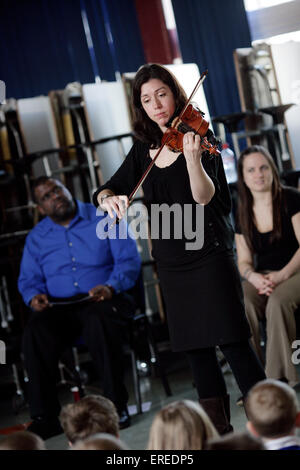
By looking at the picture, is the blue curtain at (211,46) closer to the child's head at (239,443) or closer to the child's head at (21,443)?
the child's head at (21,443)

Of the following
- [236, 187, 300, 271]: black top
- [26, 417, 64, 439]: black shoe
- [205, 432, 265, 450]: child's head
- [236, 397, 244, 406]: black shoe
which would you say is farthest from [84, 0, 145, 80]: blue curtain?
[205, 432, 265, 450]: child's head

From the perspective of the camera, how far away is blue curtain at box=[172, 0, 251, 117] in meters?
5.25

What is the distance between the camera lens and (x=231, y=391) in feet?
10.6

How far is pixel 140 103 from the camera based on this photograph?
212 centimetres

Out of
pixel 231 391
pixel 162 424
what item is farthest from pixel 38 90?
pixel 162 424

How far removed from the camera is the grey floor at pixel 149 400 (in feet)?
9.34

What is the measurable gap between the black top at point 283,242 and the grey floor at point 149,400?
62 centimetres

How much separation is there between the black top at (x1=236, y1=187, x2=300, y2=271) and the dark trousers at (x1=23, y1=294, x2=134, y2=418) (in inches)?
26.5

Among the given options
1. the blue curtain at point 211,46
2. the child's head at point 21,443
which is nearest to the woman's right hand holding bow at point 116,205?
the child's head at point 21,443

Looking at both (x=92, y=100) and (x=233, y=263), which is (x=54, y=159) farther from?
(x=233, y=263)

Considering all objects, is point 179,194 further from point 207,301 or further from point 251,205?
point 251,205

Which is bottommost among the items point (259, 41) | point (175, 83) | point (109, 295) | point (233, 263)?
point (109, 295)

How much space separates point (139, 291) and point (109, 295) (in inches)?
8.8

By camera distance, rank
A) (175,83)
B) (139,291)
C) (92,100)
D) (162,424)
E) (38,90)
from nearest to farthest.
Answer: (162,424), (175,83), (139,291), (92,100), (38,90)
